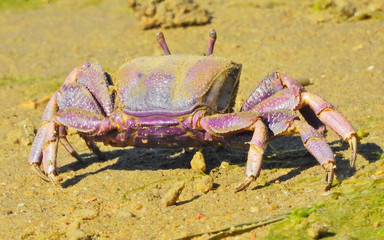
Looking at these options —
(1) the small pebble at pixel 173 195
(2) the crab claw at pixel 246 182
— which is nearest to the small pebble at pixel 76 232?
(1) the small pebble at pixel 173 195

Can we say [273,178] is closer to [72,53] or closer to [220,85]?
[220,85]

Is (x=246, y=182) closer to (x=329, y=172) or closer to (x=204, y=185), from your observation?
(x=204, y=185)

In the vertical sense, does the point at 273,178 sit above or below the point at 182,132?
below

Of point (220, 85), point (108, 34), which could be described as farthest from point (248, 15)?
point (220, 85)

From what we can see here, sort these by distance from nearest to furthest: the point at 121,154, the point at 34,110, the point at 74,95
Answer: the point at 74,95, the point at 121,154, the point at 34,110

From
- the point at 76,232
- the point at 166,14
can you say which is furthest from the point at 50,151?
the point at 166,14

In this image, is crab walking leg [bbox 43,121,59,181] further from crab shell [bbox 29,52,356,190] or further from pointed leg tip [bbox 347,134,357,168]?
pointed leg tip [bbox 347,134,357,168]

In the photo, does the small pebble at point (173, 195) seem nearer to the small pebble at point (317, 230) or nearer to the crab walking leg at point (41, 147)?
the small pebble at point (317, 230)
